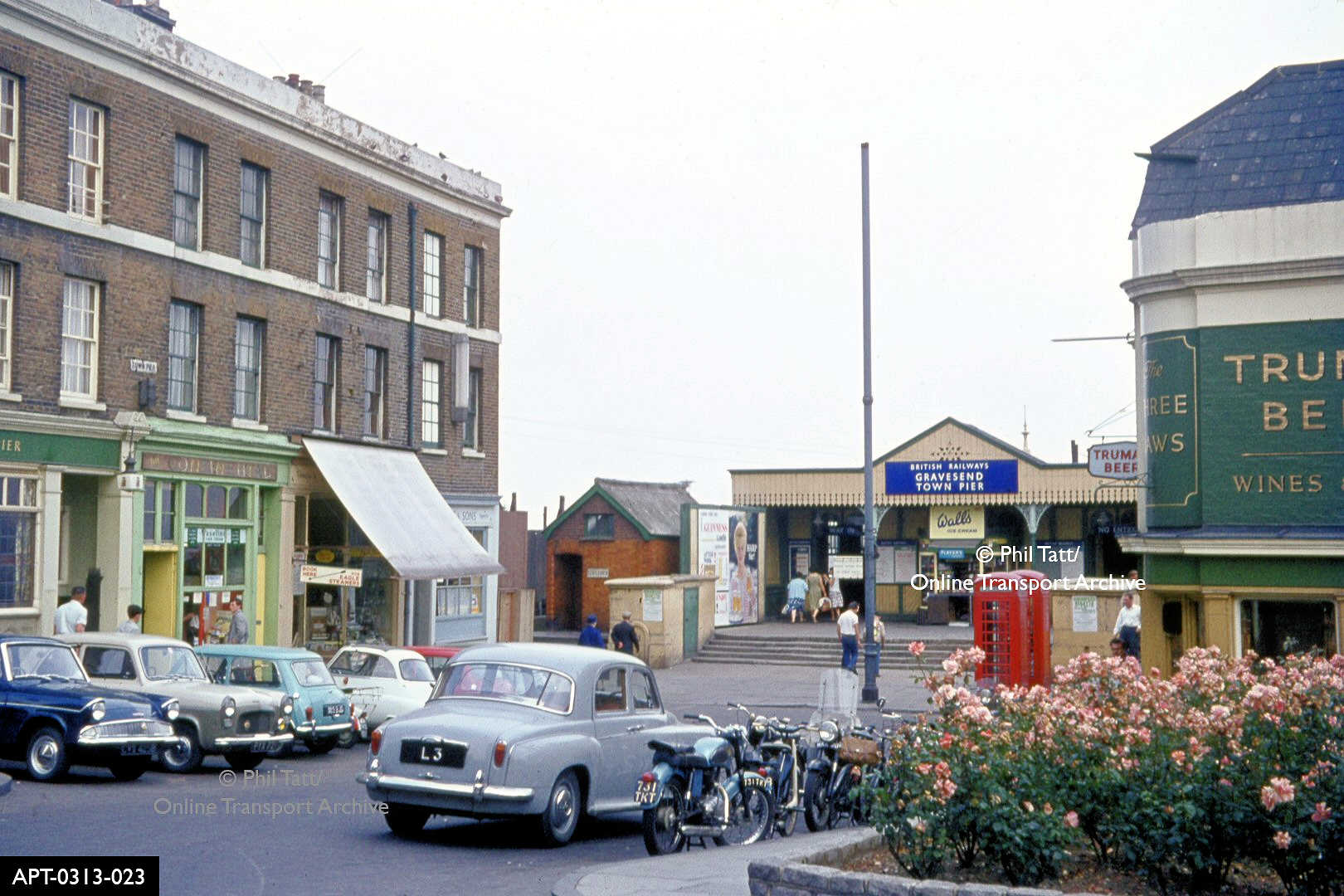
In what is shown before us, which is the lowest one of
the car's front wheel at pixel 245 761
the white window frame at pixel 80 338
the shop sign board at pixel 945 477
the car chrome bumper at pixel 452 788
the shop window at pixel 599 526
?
the car's front wheel at pixel 245 761

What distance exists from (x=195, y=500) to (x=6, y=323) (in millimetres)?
5262

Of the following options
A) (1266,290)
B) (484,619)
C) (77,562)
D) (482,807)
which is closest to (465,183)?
(484,619)

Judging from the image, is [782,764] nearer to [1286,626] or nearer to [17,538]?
[1286,626]

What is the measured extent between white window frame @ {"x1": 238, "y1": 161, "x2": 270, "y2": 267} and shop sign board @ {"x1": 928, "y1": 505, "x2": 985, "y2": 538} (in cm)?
2481

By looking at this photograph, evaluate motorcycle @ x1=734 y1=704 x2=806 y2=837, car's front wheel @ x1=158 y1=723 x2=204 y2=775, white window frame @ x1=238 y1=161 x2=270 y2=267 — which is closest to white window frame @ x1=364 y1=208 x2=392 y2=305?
white window frame @ x1=238 y1=161 x2=270 y2=267

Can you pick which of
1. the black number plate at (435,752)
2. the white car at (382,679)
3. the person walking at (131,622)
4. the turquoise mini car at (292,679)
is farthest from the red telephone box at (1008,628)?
the person walking at (131,622)

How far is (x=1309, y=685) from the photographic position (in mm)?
10266

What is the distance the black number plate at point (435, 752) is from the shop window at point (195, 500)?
48.5 ft

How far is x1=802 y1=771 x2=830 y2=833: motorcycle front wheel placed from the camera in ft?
47.6

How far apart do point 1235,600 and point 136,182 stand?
17.8 meters

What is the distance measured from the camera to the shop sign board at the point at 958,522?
46.7 meters

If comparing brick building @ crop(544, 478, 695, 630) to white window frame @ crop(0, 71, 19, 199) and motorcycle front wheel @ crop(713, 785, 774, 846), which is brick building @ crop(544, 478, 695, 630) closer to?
white window frame @ crop(0, 71, 19, 199)

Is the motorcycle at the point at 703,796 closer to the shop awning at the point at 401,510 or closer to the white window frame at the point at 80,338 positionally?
the white window frame at the point at 80,338

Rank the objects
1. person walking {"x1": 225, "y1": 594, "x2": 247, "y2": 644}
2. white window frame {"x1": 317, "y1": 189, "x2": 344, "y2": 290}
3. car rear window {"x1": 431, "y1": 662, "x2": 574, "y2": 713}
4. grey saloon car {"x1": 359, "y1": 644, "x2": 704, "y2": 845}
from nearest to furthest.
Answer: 1. grey saloon car {"x1": 359, "y1": 644, "x2": 704, "y2": 845}
2. car rear window {"x1": 431, "y1": 662, "x2": 574, "y2": 713}
3. person walking {"x1": 225, "y1": 594, "x2": 247, "y2": 644}
4. white window frame {"x1": 317, "y1": 189, "x2": 344, "y2": 290}
